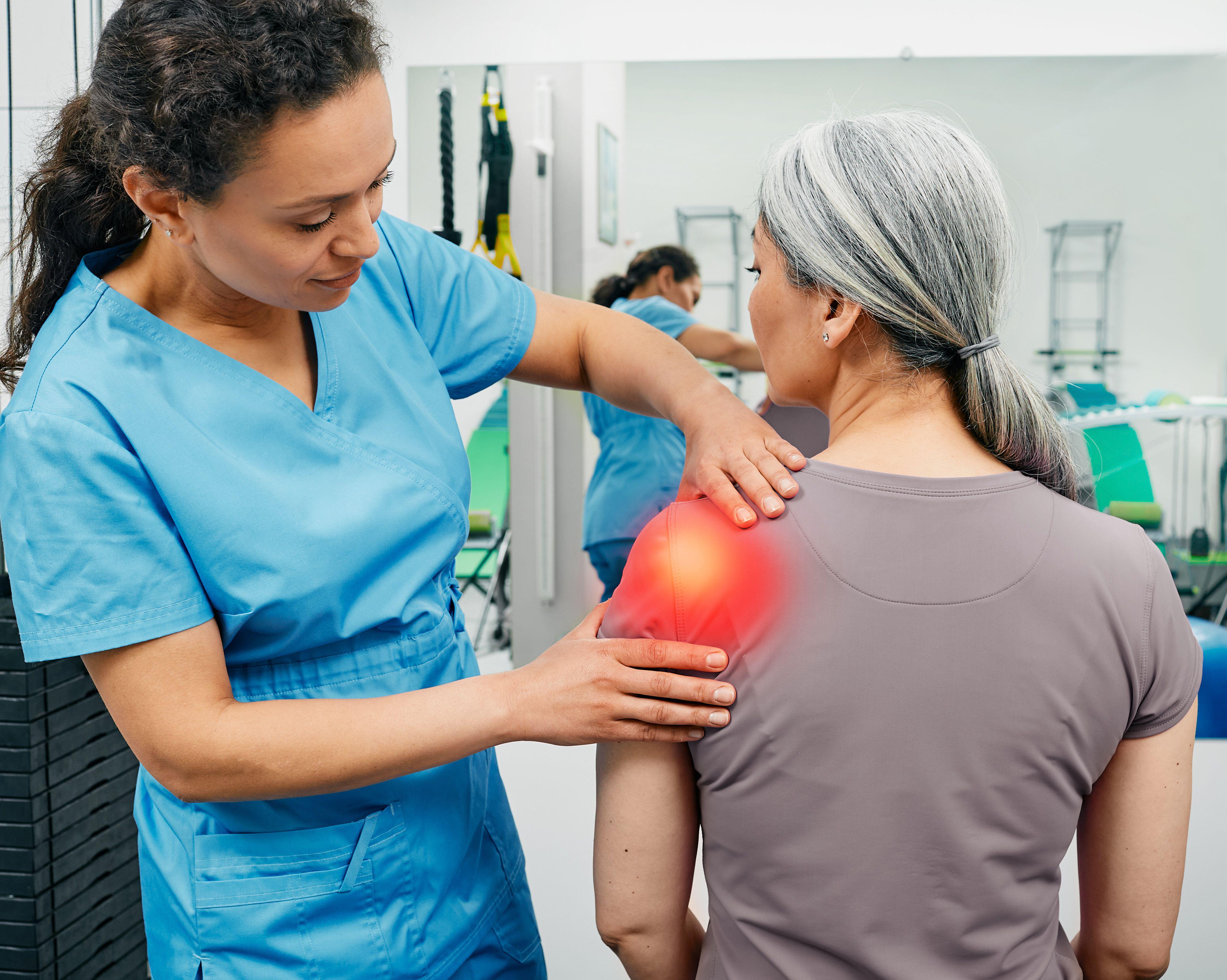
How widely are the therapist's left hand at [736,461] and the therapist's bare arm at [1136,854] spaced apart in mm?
414

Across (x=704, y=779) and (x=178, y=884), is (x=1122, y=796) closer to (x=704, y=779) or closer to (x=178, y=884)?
(x=704, y=779)

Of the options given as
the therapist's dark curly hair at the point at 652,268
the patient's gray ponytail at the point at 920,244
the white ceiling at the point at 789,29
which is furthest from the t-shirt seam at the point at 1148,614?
the white ceiling at the point at 789,29

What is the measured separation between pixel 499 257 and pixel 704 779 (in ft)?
5.69

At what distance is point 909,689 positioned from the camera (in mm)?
768

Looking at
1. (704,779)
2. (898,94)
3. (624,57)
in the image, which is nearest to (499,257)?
(624,57)

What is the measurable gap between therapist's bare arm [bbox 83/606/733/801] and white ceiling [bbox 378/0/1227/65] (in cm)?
190

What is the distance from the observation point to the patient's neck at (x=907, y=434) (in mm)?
811

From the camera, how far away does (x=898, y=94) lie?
2303mm

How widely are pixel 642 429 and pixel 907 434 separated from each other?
153 cm

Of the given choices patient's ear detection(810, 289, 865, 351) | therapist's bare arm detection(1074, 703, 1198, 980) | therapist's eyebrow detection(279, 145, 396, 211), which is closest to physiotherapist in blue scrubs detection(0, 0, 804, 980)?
therapist's eyebrow detection(279, 145, 396, 211)

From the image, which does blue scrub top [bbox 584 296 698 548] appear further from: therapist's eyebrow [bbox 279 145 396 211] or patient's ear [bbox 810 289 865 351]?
therapist's eyebrow [bbox 279 145 396 211]

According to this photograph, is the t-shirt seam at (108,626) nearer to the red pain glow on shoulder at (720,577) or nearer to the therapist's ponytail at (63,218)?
the therapist's ponytail at (63,218)

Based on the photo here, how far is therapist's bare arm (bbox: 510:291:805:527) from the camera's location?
0.84m

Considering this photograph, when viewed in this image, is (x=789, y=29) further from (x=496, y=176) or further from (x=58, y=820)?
(x=58, y=820)
